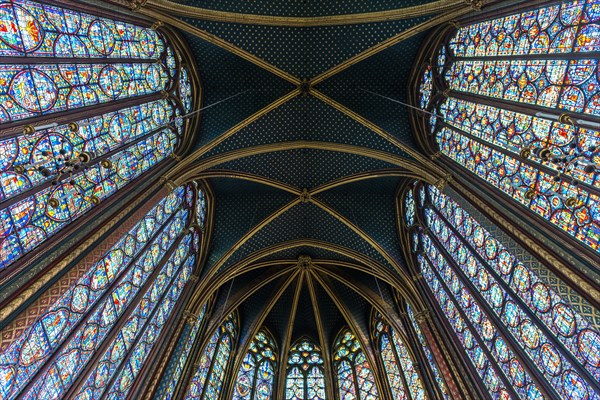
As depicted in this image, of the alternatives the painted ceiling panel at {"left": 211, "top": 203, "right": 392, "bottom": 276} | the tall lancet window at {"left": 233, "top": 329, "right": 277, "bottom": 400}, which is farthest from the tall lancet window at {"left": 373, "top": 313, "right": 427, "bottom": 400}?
the tall lancet window at {"left": 233, "top": 329, "right": 277, "bottom": 400}

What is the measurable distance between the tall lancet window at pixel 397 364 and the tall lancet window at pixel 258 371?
14.5ft

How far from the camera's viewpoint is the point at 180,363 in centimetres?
1279

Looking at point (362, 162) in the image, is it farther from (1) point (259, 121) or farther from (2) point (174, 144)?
(2) point (174, 144)

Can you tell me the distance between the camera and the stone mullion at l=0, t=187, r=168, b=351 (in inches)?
264

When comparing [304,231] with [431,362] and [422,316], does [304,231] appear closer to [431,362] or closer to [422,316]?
[422,316]

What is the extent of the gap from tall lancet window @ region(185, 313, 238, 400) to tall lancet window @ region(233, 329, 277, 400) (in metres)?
0.81

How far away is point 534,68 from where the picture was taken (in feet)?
28.2

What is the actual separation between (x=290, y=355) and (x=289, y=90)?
1069 cm

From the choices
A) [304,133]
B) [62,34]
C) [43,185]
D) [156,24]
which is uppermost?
[304,133]

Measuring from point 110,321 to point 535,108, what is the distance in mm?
10183

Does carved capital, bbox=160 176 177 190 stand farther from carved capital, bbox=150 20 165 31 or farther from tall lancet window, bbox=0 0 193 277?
carved capital, bbox=150 20 165 31

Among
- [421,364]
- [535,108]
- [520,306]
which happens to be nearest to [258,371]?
[421,364]

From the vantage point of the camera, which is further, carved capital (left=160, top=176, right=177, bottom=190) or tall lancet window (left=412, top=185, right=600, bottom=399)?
carved capital (left=160, top=176, right=177, bottom=190)

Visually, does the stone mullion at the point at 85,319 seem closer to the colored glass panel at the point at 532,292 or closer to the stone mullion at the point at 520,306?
the stone mullion at the point at 520,306
